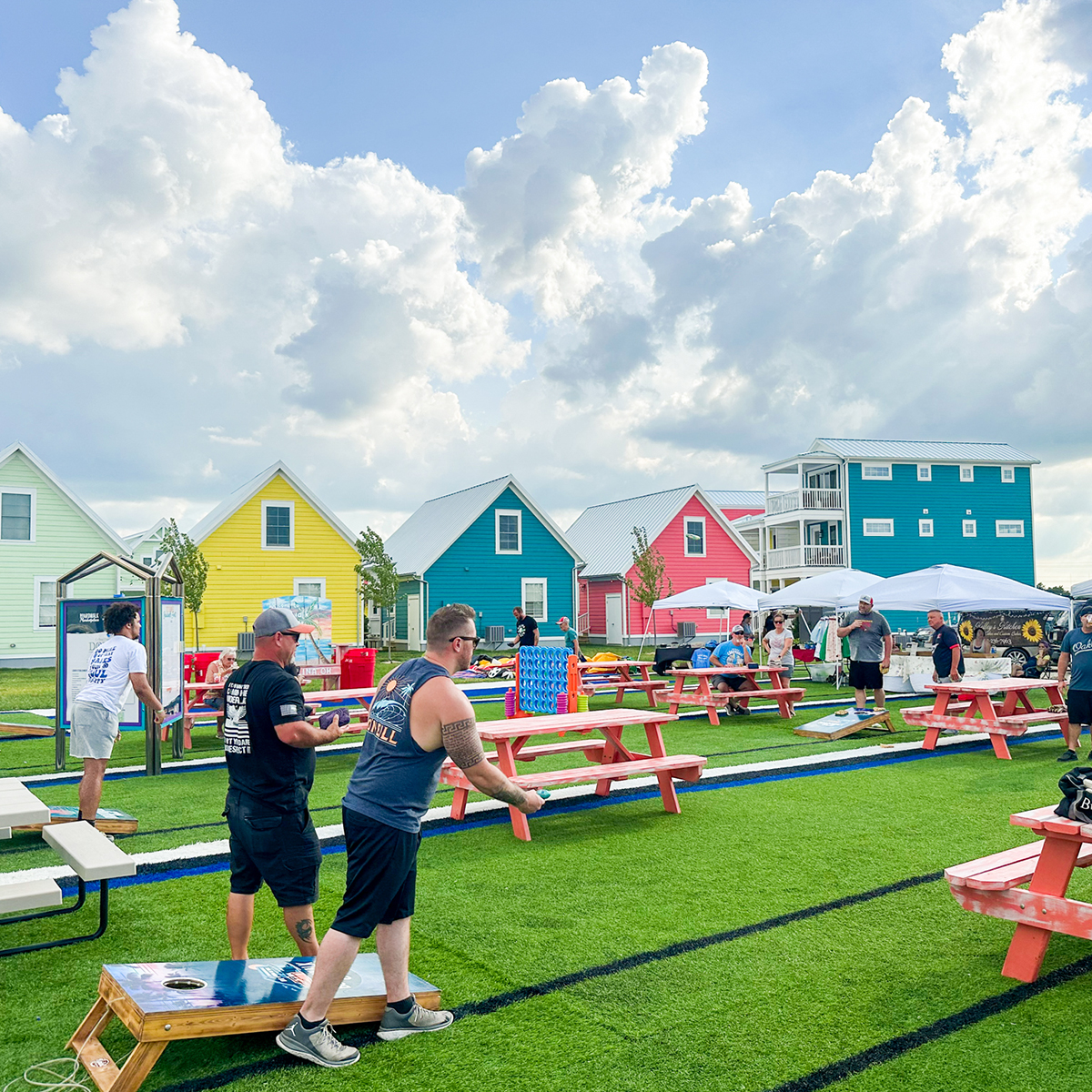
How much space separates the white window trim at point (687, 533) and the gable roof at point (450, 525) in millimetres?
5925

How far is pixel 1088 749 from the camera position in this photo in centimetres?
1256

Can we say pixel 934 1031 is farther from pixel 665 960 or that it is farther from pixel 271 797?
pixel 271 797

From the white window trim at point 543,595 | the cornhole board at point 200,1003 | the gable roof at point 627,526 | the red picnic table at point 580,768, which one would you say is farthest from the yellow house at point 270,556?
the cornhole board at point 200,1003

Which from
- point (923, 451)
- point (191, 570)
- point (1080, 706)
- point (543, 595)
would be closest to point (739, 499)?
point (923, 451)

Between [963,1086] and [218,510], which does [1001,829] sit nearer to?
[963,1086]

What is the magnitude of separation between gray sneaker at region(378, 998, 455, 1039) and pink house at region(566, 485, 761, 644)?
36301 millimetres

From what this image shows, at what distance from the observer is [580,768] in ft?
28.6

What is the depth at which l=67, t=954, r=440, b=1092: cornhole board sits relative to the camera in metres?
3.53

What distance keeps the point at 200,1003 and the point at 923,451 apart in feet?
158

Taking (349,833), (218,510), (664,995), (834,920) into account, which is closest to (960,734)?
(834,920)

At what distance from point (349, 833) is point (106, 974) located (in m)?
1.16

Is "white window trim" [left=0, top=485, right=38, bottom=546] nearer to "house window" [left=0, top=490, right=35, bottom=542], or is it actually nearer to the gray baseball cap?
"house window" [left=0, top=490, right=35, bottom=542]

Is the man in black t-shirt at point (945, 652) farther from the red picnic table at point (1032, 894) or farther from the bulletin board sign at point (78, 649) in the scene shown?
the bulletin board sign at point (78, 649)

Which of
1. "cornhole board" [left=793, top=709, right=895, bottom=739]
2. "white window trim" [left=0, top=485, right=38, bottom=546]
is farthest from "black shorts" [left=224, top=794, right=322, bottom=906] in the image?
"white window trim" [left=0, top=485, right=38, bottom=546]
